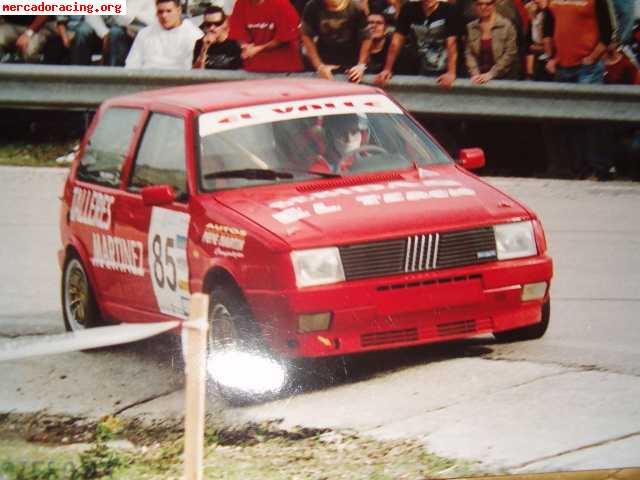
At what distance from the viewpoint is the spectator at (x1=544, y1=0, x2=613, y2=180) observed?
31.2ft

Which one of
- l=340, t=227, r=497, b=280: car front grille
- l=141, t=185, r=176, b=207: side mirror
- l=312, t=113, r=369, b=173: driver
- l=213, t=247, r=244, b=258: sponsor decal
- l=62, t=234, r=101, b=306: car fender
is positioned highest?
l=312, t=113, r=369, b=173: driver

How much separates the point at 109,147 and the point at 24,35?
548mm

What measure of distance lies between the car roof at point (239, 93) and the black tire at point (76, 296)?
0.63 m

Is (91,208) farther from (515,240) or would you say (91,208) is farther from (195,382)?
(195,382)

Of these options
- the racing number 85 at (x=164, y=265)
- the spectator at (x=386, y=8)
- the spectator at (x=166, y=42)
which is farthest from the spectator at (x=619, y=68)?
the racing number 85 at (x=164, y=265)

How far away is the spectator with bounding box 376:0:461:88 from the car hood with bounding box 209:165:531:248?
0.53 metres

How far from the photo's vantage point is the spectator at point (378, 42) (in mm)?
9875

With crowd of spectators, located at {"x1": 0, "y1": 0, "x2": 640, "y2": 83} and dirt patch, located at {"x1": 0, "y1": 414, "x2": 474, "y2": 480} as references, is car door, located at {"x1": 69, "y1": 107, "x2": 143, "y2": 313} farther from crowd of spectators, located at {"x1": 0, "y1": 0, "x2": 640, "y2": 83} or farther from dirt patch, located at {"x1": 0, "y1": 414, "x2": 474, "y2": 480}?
dirt patch, located at {"x1": 0, "y1": 414, "x2": 474, "y2": 480}

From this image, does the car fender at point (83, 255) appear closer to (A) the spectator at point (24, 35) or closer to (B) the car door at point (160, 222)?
(B) the car door at point (160, 222)

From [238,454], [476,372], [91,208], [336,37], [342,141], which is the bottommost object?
[238,454]

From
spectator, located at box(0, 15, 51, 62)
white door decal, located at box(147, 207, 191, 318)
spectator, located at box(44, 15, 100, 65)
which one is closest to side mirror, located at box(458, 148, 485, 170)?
white door decal, located at box(147, 207, 191, 318)

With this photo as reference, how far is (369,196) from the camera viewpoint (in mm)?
9391

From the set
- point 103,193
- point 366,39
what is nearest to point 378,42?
point 366,39

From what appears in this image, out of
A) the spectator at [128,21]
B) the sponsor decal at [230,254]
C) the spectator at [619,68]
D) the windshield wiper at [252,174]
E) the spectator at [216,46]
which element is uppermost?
the spectator at [128,21]
